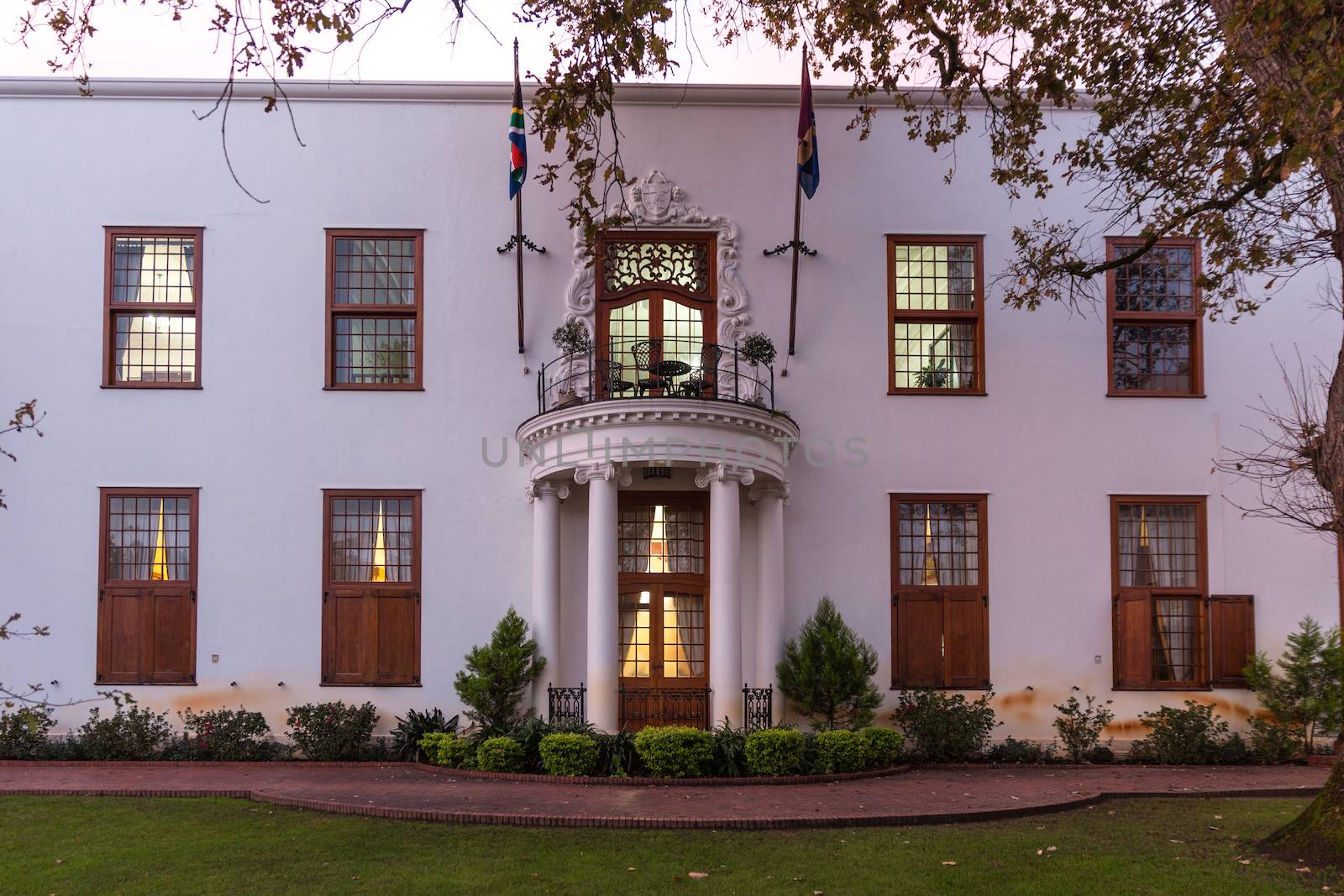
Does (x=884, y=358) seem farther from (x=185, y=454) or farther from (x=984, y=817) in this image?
(x=185, y=454)

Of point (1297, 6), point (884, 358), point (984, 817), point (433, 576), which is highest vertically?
point (1297, 6)

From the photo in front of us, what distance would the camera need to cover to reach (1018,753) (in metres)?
A: 14.5

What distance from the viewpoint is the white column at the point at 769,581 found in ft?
47.9

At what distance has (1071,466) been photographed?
51.4 feet

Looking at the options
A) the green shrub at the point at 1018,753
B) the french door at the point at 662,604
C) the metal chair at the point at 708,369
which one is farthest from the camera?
the french door at the point at 662,604

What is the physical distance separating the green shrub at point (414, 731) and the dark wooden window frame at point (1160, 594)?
368 inches

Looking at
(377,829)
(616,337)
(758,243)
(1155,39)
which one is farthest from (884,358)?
(377,829)

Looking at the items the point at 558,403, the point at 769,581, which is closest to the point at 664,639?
the point at 769,581

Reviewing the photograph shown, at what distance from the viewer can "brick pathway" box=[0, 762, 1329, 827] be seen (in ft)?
34.0

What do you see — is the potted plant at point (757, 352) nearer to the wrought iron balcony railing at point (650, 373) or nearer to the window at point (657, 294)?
the wrought iron balcony railing at point (650, 373)

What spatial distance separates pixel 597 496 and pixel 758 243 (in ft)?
15.4

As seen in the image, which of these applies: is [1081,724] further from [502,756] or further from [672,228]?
[672,228]

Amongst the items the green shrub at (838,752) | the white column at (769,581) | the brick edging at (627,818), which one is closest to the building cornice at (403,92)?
the white column at (769,581)

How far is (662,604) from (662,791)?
11.9ft
